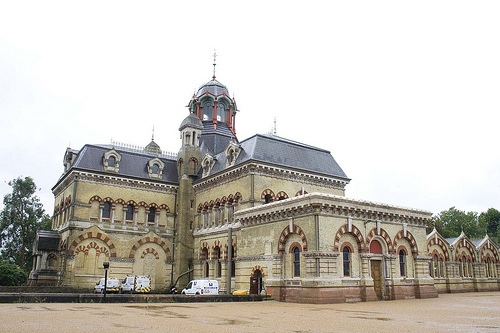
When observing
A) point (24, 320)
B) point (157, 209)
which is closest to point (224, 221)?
point (157, 209)

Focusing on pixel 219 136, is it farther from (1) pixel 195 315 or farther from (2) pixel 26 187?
(1) pixel 195 315

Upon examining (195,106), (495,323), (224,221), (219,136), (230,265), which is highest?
(195,106)

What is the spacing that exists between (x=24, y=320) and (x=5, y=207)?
177 feet

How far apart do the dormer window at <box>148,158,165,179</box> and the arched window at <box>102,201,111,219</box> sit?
5.25 meters

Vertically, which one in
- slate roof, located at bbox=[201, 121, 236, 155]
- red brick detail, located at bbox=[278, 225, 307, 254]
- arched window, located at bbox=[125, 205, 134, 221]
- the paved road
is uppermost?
slate roof, located at bbox=[201, 121, 236, 155]

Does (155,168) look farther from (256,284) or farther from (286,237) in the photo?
(286,237)

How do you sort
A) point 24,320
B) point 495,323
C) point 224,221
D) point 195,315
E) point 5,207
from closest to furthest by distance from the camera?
point 24,320, point 495,323, point 195,315, point 224,221, point 5,207

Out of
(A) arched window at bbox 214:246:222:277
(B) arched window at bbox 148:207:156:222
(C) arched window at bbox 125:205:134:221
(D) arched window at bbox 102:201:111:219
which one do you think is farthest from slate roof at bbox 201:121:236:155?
(A) arched window at bbox 214:246:222:277

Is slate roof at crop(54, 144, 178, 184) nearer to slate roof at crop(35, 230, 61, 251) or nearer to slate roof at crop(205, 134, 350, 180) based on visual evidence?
slate roof at crop(205, 134, 350, 180)

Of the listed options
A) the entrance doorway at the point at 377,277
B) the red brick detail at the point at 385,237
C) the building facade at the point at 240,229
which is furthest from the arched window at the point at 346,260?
the entrance doorway at the point at 377,277

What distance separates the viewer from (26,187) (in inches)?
2520

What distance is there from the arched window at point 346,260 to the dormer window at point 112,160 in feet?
84.5

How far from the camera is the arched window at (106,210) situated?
45.1 metres

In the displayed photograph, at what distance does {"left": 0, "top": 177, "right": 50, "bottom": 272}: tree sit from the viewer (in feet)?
206
